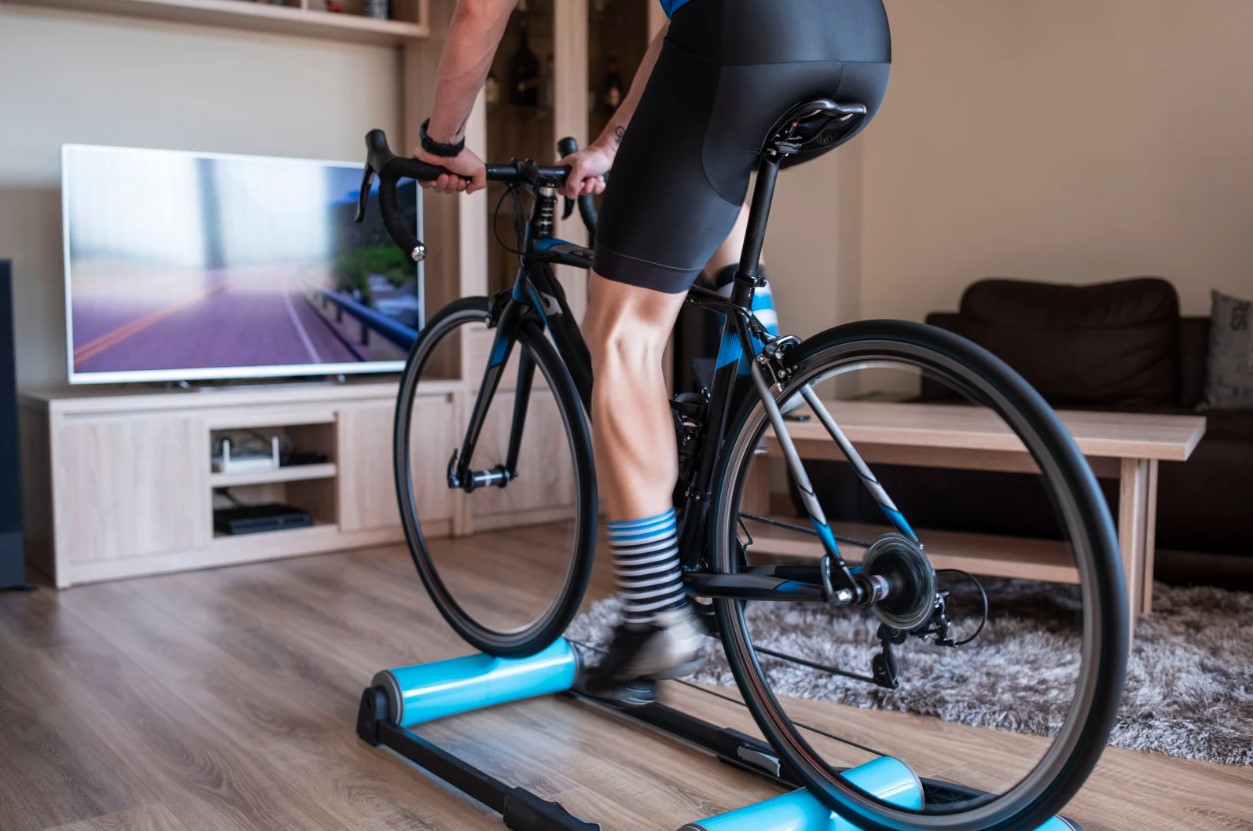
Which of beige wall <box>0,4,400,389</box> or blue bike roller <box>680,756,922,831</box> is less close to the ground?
beige wall <box>0,4,400,389</box>

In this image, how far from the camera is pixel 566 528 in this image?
201 cm

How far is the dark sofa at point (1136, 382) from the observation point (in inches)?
114

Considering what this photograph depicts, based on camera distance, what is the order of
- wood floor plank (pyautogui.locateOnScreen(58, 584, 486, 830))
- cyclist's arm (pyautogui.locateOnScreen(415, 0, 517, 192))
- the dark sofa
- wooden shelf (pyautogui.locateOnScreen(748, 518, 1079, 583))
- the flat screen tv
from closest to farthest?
cyclist's arm (pyautogui.locateOnScreen(415, 0, 517, 192)) → wood floor plank (pyautogui.locateOnScreen(58, 584, 486, 830)) → wooden shelf (pyautogui.locateOnScreen(748, 518, 1079, 583)) → the dark sofa → the flat screen tv

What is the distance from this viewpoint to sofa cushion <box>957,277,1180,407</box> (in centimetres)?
357

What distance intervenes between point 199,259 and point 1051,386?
260 cm

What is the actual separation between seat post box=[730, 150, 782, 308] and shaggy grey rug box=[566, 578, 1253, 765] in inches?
30.7

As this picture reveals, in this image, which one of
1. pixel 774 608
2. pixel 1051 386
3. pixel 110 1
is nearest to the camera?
pixel 774 608

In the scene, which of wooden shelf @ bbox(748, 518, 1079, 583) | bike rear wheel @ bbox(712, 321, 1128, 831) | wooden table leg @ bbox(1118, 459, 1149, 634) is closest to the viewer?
bike rear wheel @ bbox(712, 321, 1128, 831)

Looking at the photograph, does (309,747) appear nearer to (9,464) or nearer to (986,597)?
(986,597)

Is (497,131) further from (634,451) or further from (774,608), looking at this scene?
(634,451)

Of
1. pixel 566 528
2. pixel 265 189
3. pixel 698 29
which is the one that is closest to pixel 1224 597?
pixel 566 528

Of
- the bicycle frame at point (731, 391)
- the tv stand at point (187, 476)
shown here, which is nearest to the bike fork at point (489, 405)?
the bicycle frame at point (731, 391)

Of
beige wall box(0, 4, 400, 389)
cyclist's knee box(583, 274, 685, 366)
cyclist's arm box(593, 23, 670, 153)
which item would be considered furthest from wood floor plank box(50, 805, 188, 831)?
beige wall box(0, 4, 400, 389)

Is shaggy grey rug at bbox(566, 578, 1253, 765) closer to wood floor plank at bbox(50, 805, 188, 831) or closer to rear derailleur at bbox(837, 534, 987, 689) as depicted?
rear derailleur at bbox(837, 534, 987, 689)
